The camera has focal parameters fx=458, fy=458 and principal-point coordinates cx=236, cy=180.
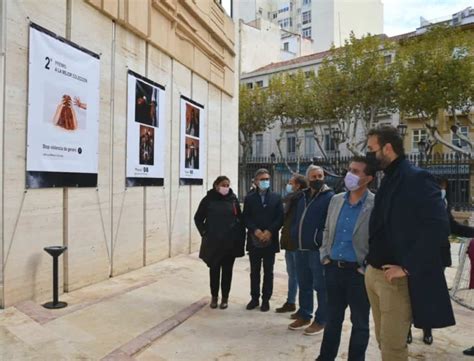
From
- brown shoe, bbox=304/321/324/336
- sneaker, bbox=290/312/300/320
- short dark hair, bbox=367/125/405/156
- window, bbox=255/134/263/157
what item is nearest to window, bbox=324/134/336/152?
window, bbox=255/134/263/157

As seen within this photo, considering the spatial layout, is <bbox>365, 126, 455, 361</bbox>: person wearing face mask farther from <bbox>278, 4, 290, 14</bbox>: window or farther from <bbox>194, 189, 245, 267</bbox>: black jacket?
<bbox>278, 4, 290, 14</bbox>: window

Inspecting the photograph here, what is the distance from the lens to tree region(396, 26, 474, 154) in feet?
62.8

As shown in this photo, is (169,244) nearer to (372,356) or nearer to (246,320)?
(246,320)

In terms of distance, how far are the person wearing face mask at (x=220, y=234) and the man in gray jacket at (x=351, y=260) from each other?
6.59 feet

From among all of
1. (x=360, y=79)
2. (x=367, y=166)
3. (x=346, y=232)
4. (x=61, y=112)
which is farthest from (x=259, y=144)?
(x=367, y=166)

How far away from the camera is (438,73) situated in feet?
63.7

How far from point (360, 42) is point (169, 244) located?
17.6 m

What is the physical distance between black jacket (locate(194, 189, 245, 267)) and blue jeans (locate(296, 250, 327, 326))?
2.85 feet

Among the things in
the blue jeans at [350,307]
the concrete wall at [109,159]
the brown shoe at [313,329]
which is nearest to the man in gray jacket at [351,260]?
the blue jeans at [350,307]

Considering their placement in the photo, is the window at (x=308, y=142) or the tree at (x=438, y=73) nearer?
the tree at (x=438, y=73)

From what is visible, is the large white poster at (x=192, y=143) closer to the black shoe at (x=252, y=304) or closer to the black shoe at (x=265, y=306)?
the black shoe at (x=252, y=304)

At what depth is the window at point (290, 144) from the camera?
126 feet

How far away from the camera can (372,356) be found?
13.7 ft

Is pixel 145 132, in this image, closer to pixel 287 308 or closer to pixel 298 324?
pixel 287 308
